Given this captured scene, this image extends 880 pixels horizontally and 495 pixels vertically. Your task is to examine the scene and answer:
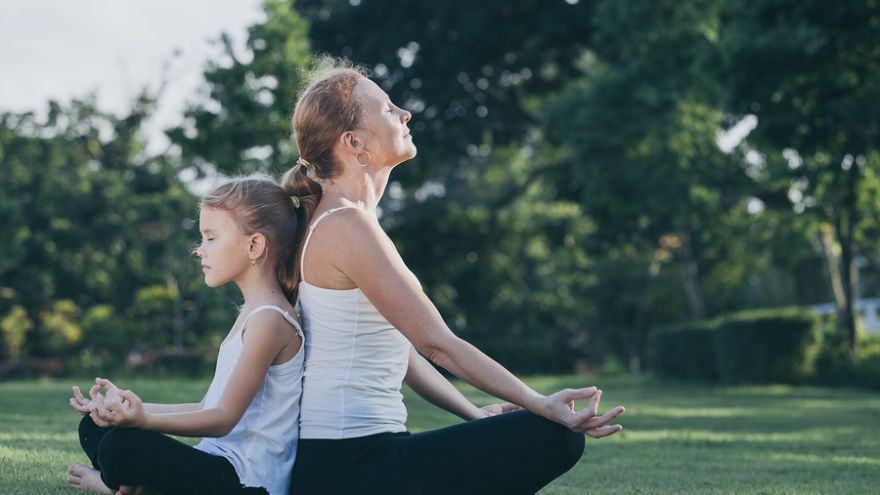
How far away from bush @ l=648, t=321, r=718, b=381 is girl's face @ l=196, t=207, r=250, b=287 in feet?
71.9

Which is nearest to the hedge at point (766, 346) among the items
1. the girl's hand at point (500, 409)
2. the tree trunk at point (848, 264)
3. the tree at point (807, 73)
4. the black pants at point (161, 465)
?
the tree trunk at point (848, 264)

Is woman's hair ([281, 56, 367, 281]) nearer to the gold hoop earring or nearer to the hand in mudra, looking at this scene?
the gold hoop earring

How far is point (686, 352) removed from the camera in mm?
26906

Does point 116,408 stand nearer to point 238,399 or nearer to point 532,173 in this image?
point 238,399

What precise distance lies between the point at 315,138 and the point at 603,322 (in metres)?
41.1

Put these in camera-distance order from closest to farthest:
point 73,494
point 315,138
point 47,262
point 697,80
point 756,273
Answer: point 315,138 < point 73,494 < point 697,80 < point 47,262 < point 756,273

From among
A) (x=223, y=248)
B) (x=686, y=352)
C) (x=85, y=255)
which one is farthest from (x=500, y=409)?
(x=85, y=255)

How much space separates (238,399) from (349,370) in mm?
367

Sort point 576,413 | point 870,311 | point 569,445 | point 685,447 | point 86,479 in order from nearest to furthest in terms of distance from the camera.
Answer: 1. point 576,413
2. point 569,445
3. point 86,479
4. point 685,447
5. point 870,311

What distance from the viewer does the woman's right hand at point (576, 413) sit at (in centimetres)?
349

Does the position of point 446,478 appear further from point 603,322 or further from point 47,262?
point 603,322

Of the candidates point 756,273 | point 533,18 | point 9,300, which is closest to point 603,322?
point 756,273

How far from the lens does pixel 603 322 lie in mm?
44469

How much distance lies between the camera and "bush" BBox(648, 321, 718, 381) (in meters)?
25.8
